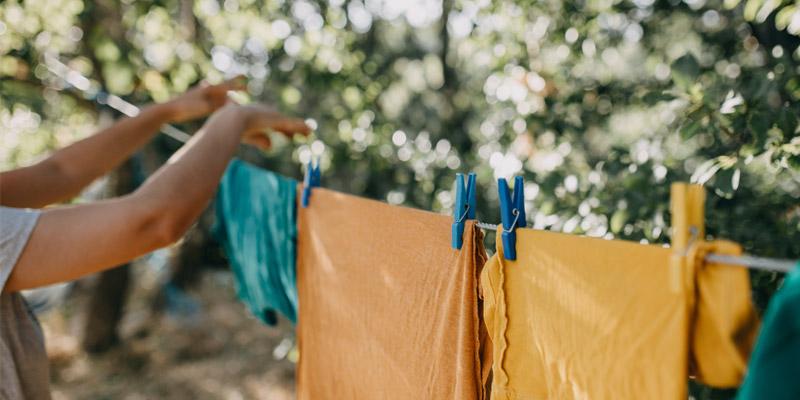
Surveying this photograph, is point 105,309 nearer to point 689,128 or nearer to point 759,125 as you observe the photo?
point 689,128

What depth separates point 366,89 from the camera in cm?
234

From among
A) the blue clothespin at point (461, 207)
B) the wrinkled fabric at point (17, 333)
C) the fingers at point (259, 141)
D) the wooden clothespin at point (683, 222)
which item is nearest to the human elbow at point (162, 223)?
the wrinkled fabric at point (17, 333)

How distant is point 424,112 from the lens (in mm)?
2510

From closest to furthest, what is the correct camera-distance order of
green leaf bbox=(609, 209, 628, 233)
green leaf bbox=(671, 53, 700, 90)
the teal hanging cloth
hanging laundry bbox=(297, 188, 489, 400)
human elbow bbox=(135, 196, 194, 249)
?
hanging laundry bbox=(297, 188, 489, 400)
human elbow bbox=(135, 196, 194, 249)
green leaf bbox=(671, 53, 700, 90)
green leaf bbox=(609, 209, 628, 233)
the teal hanging cloth

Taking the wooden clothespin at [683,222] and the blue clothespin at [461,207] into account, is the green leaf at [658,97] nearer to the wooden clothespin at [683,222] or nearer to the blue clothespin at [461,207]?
the blue clothespin at [461,207]

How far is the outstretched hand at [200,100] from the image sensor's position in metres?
1.47

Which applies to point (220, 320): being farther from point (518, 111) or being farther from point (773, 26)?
point (773, 26)

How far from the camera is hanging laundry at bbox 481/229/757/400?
0.51m

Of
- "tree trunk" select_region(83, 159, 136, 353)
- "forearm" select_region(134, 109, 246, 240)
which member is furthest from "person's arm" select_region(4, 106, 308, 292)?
"tree trunk" select_region(83, 159, 136, 353)

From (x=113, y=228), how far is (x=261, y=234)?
22.6 inches

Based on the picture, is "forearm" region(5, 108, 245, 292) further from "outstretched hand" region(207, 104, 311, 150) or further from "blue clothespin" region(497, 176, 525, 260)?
"blue clothespin" region(497, 176, 525, 260)

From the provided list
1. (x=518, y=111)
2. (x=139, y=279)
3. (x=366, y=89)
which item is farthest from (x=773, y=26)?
(x=139, y=279)

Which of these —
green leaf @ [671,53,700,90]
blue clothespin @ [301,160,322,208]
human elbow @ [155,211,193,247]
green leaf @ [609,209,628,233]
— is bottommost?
human elbow @ [155,211,193,247]

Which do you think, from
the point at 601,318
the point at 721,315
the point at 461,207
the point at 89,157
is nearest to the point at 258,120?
the point at 89,157
